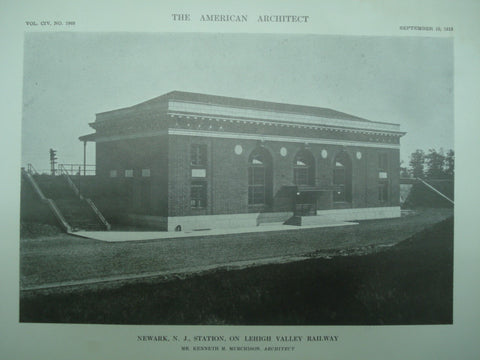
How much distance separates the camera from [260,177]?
313 inches

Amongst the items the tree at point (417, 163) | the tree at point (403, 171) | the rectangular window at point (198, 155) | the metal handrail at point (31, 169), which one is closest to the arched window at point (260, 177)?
the rectangular window at point (198, 155)

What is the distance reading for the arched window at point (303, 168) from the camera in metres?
8.10

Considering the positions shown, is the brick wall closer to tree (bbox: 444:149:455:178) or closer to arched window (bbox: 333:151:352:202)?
arched window (bbox: 333:151:352:202)

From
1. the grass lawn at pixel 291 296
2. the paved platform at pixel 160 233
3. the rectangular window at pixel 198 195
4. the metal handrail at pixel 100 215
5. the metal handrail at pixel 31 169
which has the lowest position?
the grass lawn at pixel 291 296

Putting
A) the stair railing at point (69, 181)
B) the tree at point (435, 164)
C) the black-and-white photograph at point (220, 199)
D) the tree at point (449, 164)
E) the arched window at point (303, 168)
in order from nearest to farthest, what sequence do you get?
the black-and-white photograph at point (220, 199)
the tree at point (449, 164)
the tree at point (435, 164)
the stair railing at point (69, 181)
the arched window at point (303, 168)

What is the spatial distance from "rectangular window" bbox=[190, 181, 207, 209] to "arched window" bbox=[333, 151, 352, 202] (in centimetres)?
260

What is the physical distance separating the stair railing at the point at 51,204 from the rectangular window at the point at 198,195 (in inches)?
87.8

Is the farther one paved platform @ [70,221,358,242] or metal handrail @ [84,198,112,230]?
metal handrail @ [84,198,112,230]

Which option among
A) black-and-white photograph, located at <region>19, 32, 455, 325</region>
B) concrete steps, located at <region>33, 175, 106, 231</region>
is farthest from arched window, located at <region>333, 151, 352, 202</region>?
concrete steps, located at <region>33, 175, 106, 231</region>

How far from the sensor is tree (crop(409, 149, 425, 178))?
6.48 metres

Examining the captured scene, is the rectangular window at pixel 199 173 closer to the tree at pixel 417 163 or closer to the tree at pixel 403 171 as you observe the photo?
the tree at pixel 403 171

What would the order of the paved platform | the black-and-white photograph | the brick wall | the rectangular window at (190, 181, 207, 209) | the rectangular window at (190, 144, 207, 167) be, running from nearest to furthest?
the black-and-white photograph → the paved platform → the brick wall → the rectangular window at (190, 181, 207, 209) → the rectangular window at (190, 144, 207, 167)

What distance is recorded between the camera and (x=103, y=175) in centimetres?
670

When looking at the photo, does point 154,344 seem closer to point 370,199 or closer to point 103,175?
point 103,175
